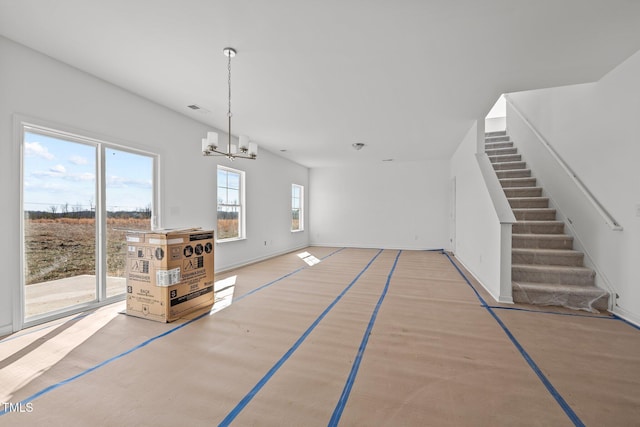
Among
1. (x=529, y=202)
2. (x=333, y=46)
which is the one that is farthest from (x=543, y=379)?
(x=529, y=202)

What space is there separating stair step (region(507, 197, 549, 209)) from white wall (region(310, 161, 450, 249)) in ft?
11.8

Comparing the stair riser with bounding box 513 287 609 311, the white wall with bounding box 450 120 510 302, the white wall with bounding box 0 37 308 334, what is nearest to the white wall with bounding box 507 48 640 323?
the stair riser with bounding box 513 287 609 311

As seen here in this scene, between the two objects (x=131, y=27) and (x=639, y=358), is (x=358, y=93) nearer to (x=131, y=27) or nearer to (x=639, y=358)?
(x=131, y=27)

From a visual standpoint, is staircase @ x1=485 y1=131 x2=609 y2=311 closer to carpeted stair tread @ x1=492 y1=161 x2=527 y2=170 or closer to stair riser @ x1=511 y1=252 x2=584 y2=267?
stair riser @ x1=511 y1=252 x2=584 y2=267

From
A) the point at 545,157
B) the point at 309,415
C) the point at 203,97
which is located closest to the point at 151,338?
the point at 309,415

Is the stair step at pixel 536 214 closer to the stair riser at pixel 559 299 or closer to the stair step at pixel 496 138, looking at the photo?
the stair riser at pixel 559 299

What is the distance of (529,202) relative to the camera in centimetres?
468

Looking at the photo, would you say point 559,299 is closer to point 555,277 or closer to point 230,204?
point 555,277

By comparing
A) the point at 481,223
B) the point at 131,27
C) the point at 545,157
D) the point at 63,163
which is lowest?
the point at 481,223

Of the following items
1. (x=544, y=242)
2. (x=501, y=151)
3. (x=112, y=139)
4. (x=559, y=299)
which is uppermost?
(x=501, y=151)

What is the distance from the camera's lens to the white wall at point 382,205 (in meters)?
8.45

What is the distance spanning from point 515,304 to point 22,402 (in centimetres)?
470

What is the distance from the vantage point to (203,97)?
385cm

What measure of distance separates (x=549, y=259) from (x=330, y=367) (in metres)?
3.67
